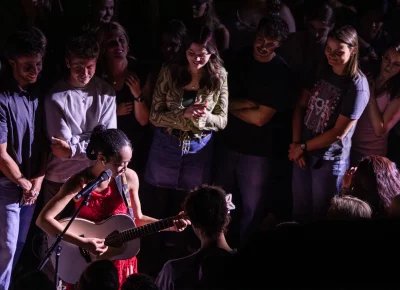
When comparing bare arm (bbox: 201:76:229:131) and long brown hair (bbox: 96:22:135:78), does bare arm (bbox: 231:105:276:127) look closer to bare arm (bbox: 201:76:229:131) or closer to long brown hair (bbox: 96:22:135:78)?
bare arm (bbox: 201:76:229:131)

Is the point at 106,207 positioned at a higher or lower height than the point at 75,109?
lower

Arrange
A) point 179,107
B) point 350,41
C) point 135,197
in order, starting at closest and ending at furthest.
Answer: point 135,197 → point 350,41 → point 179,107

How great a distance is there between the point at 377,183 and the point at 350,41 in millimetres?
1149

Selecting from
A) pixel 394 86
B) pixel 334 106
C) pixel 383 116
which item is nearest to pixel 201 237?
pixel 334 106

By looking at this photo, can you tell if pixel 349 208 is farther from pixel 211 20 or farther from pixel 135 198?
pixel 211 20

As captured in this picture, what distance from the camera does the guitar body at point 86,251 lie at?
151 inches

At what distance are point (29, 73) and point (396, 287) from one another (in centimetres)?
321

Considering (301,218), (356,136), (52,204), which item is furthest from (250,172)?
(52,204)

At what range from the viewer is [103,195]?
12.6 ft

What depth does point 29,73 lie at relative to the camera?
13.2 ft

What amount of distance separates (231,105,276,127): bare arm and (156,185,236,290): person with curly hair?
1.32 metres

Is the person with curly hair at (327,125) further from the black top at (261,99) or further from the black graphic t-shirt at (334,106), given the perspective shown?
the black top at (261,99)

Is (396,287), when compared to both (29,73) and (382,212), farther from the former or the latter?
(29,73)

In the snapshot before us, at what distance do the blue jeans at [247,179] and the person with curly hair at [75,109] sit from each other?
1.01m
